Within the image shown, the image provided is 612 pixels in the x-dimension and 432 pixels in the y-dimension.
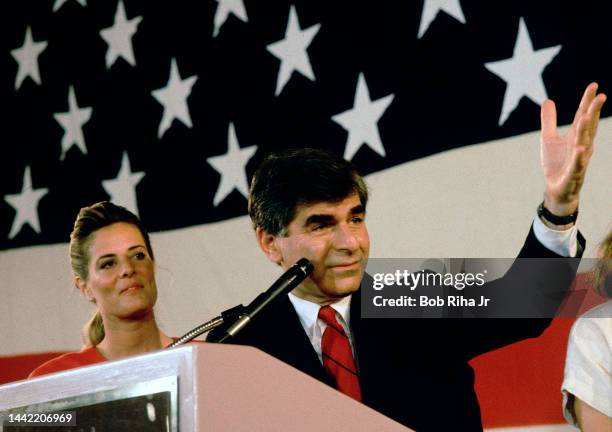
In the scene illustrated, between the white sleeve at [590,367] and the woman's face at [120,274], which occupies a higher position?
the woman's face at [120,274]

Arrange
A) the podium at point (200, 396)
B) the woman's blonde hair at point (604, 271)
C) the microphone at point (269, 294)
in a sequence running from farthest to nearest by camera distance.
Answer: the woman's blonde hair at point (604, 271)
the microphone at point (269, 294)
the podium at point (200, 396)

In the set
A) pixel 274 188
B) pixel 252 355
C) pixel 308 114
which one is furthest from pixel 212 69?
pixel 252 355

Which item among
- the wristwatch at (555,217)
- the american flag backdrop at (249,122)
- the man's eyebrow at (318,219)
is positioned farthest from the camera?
the american flag backdrop at (249,122)

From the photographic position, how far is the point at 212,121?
9.38 ft

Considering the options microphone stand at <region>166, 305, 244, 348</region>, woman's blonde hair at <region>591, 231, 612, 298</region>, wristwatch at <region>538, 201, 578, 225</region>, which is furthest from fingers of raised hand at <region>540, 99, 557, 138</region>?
microphone stand at <region>166, 305, 244, 348</region>

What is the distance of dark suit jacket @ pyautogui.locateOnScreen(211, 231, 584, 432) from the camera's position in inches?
57.2

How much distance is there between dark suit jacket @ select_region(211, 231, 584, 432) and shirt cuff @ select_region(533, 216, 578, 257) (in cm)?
1

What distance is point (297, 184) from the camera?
1653mm

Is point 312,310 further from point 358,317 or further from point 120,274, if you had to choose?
point 120,274

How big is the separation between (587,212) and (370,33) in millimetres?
826

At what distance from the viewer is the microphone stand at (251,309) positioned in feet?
3.69

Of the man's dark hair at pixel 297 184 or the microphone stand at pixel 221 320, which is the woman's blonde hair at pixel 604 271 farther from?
the microphone stand at pixel 221 320

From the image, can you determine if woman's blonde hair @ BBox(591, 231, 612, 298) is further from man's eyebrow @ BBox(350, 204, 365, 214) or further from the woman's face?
the woman's face

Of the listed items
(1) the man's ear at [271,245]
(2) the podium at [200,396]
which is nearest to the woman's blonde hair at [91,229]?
(1) the man's ear at [271,245]
